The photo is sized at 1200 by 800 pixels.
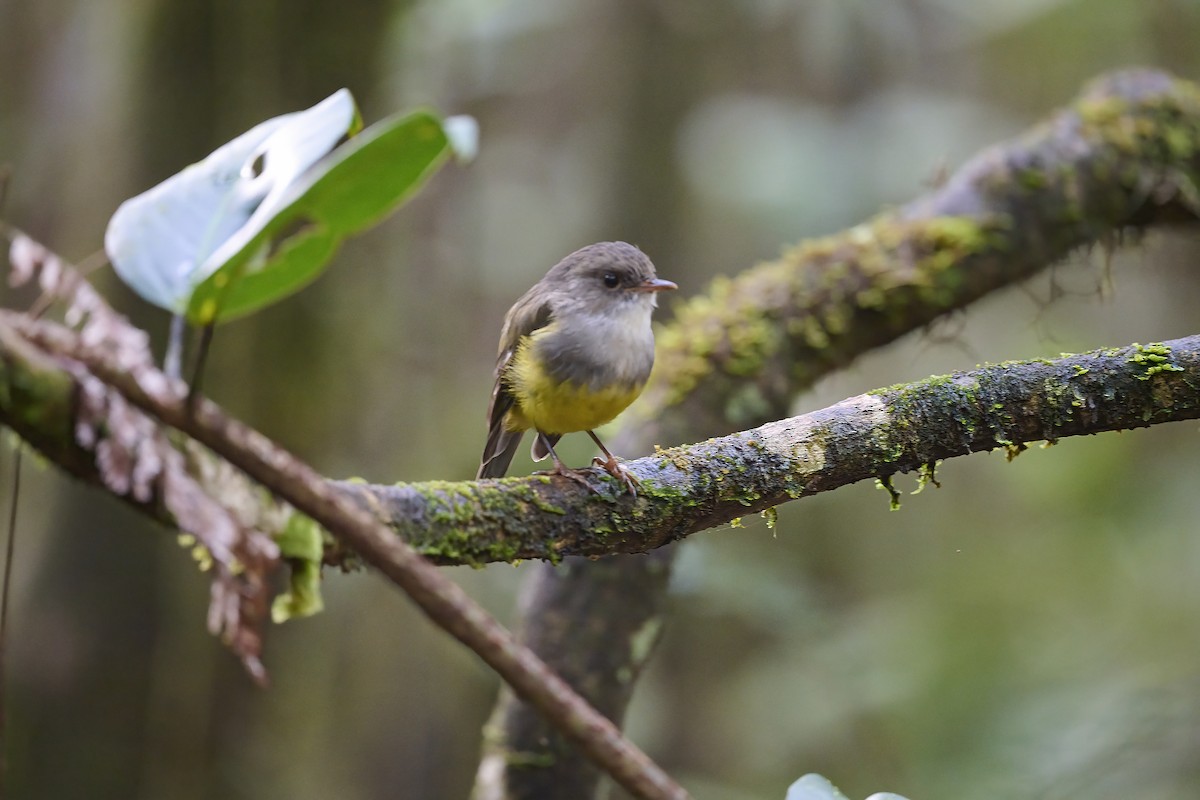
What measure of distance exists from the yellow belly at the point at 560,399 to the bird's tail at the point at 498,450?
242 millimetres

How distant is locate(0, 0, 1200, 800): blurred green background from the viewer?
404 cm

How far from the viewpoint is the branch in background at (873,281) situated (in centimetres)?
362

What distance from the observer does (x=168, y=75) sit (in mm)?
4074

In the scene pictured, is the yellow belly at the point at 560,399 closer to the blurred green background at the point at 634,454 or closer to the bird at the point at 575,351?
the bird at the point at 575,351

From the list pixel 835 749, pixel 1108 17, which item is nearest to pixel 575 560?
pixel 835 749

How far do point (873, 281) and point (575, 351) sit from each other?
173 centimetres

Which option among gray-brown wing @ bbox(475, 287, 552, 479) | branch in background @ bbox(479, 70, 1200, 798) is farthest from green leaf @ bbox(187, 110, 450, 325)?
branch in background @ bbox(479, 70, 1200, 798)

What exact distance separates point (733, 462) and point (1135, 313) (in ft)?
21.3

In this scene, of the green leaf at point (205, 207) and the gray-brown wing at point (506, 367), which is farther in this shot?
the gray-brown wing at point (506, 367)

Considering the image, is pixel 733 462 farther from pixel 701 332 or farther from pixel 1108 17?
pixel 1108 17

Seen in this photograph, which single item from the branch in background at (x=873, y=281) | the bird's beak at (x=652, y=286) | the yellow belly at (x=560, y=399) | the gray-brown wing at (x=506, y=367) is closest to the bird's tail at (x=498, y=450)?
the gray-brown wing at (x=506, y=367)

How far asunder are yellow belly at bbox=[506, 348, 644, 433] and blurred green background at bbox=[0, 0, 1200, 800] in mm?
1534

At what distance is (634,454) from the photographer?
382 centimetres

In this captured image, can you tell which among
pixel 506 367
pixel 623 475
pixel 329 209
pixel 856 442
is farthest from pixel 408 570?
pixel 506 367
